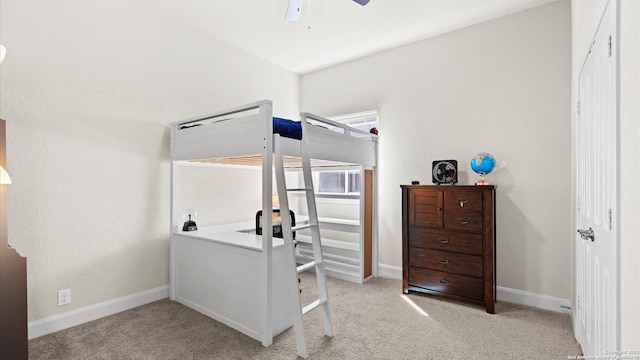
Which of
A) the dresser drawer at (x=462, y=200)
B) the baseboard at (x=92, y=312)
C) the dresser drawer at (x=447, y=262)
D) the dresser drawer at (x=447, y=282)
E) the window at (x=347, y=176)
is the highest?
the window at (x=347, y=176)

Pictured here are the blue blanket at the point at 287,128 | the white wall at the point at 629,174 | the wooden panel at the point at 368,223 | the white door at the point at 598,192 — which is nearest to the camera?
the white wall at the point at 629,174

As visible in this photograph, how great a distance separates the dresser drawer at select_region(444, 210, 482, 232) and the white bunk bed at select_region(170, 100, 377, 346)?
3.72ft

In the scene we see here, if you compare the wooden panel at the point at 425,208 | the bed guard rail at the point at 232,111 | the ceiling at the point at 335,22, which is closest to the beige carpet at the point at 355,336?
the wooden panel at the point at 425,208

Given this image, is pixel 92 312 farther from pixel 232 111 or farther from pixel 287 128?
pixel 287 128

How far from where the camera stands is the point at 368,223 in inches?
143

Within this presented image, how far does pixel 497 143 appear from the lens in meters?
3.01

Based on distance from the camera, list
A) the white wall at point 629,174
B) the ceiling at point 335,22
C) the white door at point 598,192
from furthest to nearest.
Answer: the ceiling at point 335,22 < the white door at point 598,192 < the white wall at point 629,174

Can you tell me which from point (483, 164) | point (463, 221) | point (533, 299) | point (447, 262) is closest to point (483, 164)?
point (483, 164)

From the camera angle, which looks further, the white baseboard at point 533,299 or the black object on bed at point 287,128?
the white baseboard at point 533,299

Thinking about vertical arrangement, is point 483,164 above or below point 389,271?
above

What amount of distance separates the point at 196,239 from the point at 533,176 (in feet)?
10.2

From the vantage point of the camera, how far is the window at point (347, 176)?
4.00m

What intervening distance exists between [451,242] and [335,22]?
2.42 metres

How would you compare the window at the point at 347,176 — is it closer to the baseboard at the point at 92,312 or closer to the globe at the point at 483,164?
the globe at the point at 483,164
